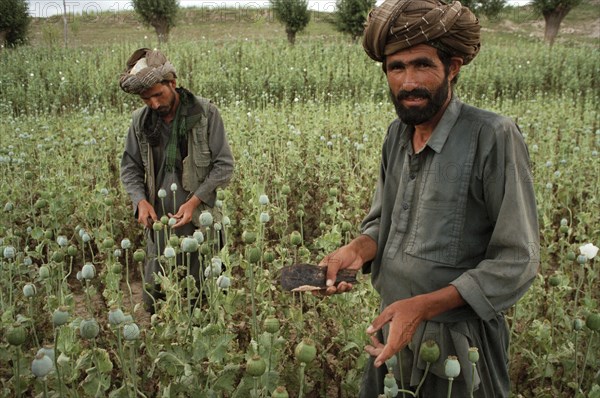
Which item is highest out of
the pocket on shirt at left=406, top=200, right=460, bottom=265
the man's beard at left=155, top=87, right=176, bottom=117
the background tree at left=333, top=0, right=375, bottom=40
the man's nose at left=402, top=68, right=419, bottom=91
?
the background tree at left=333, top=0, right=375, bottom=40

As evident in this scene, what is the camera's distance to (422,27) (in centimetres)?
152

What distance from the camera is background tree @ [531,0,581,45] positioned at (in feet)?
100

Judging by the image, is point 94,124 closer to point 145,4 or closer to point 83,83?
point 83,83

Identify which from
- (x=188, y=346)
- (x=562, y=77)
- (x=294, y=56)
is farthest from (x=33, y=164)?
(x=562, y=77)

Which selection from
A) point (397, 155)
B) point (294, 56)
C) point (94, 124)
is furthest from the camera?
point (294, 56)

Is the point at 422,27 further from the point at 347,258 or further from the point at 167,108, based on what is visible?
the point at 167,108

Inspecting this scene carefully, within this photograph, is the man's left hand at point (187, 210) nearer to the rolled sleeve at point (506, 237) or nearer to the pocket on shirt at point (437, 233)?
the pocket on shirt at point (437, 233)

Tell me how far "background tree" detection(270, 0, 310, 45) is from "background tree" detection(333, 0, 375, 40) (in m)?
2.21

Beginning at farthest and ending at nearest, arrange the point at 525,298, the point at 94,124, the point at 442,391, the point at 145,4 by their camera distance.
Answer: the point at 145,4 → the point at 94,124 → the point at 525,298 → the point at 442,391

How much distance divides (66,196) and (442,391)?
3.62m

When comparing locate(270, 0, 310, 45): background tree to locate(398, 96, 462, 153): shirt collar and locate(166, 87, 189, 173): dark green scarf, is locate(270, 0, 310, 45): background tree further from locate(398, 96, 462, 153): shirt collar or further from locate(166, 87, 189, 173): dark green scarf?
locate(398, 96, 462, 153): shirt collar

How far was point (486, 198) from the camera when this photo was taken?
155 cm

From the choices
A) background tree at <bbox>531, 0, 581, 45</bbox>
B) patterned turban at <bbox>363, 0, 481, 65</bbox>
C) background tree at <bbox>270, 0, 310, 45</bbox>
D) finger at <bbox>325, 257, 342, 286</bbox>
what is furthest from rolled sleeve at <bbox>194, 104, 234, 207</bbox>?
background tree at <bbox>531, 0, 581, 45</bbox>

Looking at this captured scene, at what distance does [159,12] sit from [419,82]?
1107 inches
